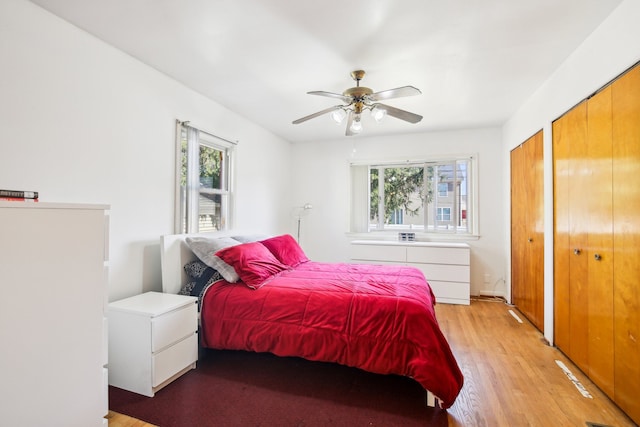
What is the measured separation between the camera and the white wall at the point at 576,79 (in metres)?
1.74

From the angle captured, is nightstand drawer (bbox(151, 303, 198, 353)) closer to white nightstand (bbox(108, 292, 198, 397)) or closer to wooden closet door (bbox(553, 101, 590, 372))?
white nightstand (bbox(108, 292, 198, 397))

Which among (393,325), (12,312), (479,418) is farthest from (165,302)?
(479,418)

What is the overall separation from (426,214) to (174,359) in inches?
153

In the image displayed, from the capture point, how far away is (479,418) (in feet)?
5.67

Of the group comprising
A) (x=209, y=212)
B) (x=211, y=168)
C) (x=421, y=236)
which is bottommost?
(x=421, y=236)

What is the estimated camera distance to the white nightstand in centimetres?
188

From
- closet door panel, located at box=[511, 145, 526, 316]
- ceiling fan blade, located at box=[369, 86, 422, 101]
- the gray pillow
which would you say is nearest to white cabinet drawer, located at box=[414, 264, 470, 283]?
closet door panel, located at box=[511, 145, 526, 316]

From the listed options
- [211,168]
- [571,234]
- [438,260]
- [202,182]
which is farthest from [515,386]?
[211,168]

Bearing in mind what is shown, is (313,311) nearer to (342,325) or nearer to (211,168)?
(342,325)

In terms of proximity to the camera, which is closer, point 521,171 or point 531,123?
point 531,123

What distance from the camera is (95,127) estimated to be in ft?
6.95

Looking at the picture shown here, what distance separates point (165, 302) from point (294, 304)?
3.07 ft

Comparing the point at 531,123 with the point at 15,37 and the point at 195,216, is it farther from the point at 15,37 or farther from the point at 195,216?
the point at 15,37

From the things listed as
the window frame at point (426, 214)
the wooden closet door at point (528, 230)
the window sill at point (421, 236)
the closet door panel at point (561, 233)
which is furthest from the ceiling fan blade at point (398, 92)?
the window sill at point (421, 236)
